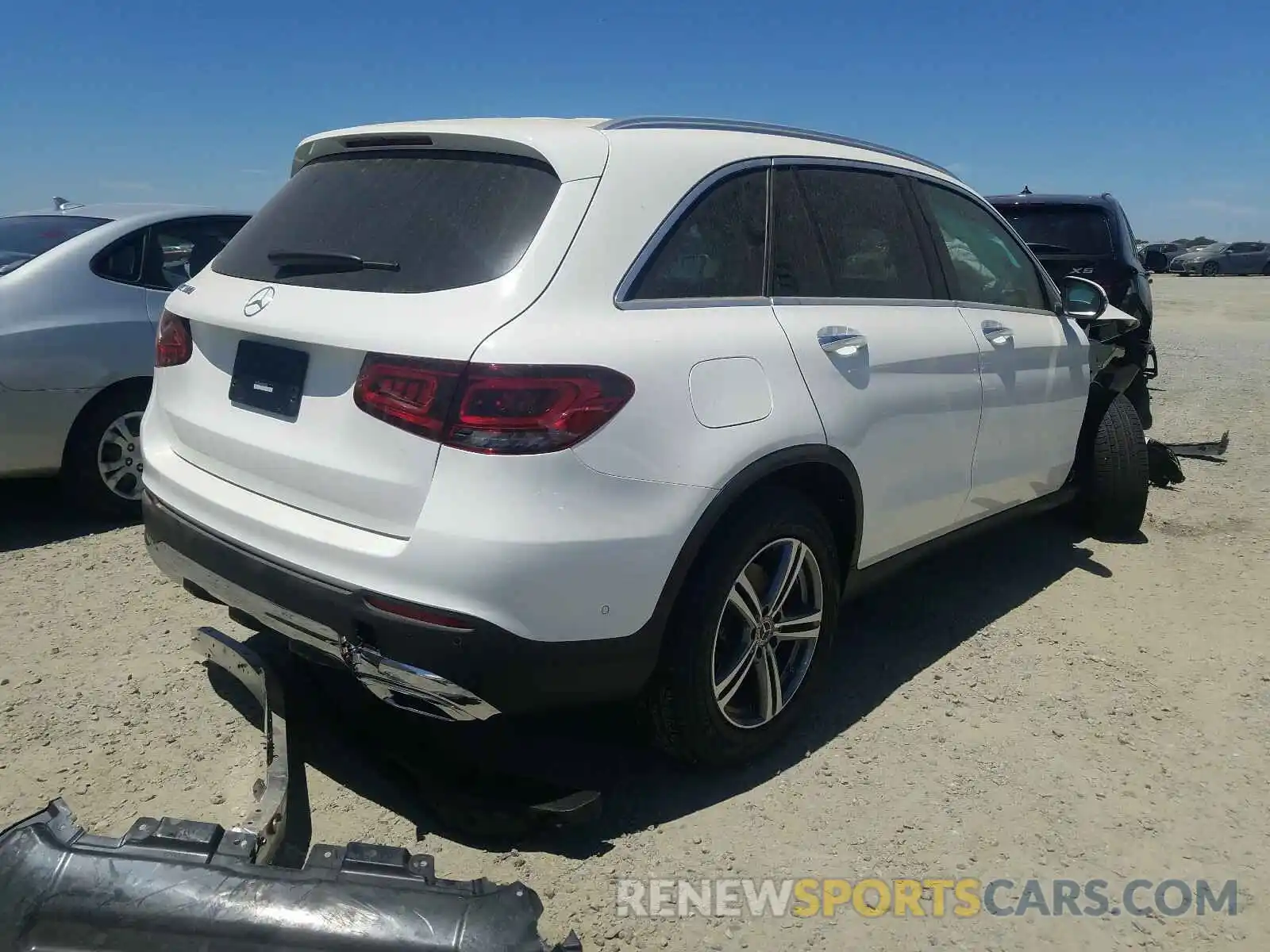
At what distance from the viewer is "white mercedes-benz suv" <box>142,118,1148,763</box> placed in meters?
2.30

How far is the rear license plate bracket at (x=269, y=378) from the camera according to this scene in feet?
8.39

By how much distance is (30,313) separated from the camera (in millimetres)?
4688

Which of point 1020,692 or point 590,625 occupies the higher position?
point 590,625

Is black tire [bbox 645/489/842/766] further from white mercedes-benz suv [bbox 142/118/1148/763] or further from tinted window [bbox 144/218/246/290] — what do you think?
tinted window [bbox 144/218/246/290]

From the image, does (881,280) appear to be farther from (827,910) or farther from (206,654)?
(206,654)

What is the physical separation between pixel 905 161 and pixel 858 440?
1328mm

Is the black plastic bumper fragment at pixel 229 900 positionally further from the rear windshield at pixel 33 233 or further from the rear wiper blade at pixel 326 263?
the rear windshield at pixel 33 233

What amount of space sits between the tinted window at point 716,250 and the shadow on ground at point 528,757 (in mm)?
1267

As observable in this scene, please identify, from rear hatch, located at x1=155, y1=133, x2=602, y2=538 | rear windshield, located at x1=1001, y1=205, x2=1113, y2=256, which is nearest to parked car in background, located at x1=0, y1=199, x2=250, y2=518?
rear hatch, located at x1=155, y1=133, x2=602, y2=538

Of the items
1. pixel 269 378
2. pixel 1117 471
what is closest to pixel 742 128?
pixel 269 378

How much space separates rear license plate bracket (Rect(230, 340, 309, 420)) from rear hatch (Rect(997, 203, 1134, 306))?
22.1ft

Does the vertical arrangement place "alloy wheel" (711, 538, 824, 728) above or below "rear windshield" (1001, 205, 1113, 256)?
below

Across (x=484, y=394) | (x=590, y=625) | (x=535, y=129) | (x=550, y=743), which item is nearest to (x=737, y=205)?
(x=535, y=129)

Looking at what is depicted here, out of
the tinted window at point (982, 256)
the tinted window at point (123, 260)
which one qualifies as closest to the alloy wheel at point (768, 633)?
the tinted window at point (982, 256)
